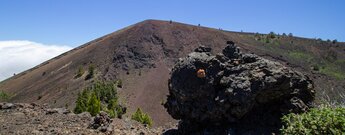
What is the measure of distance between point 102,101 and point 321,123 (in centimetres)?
3033

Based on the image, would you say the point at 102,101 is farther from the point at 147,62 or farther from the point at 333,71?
the point at 333,71

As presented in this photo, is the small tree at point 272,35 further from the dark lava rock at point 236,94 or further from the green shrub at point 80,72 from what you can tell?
the dark lava rock at point 236,94

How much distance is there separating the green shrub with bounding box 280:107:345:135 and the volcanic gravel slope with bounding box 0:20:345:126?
2620 cm

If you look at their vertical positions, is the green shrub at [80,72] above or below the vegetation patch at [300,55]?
above

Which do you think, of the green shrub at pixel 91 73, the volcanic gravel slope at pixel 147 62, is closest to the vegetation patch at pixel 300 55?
the volcanic gravel slope at pixel 147 62

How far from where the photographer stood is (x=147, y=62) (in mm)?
54531

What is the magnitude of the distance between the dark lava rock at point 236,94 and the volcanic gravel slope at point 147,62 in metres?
18.3

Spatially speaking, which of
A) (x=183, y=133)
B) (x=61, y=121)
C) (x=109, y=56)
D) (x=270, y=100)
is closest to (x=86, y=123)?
(x=61, y=121)

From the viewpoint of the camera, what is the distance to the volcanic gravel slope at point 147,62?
4453 cm

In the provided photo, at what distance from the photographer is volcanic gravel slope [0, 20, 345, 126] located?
44.5m

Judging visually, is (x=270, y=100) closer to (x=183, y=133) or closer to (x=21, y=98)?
(x=183, y=133)

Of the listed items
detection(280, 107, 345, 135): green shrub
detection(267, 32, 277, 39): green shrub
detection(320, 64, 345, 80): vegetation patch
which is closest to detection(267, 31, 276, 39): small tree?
detection(267, 32, 277, 39): green shrub

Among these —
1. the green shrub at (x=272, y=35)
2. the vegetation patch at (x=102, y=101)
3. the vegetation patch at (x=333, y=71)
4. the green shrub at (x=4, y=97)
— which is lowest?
the vegetation patch at (x=333, y=71)

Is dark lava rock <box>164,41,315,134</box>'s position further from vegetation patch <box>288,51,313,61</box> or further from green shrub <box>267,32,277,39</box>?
green shrub <box>267,32,277,39</box>
